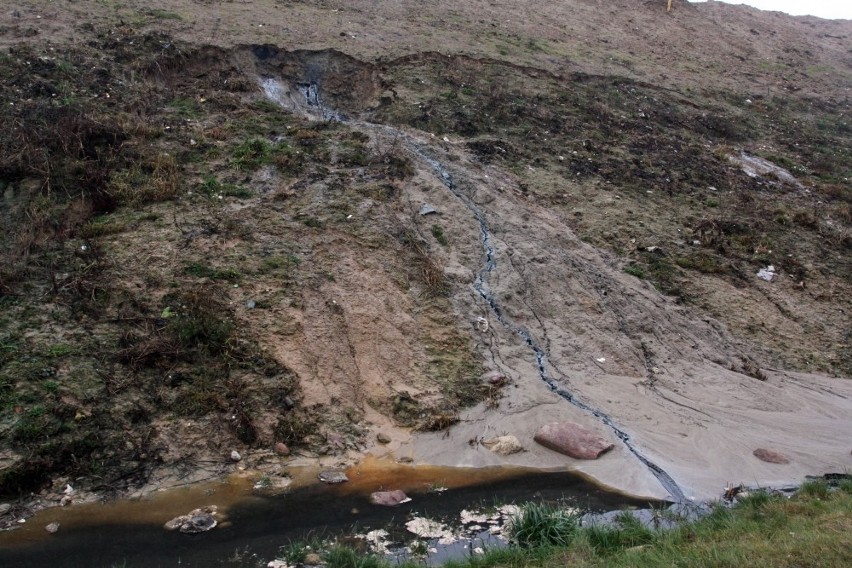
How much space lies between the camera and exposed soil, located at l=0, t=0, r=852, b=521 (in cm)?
802

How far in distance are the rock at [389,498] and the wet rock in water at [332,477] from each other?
49 centimetres

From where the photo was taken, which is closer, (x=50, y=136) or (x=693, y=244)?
(x=50, y=136)

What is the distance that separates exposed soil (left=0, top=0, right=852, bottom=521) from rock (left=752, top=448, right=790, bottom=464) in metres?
0.10

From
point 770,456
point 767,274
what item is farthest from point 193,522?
point 767,274

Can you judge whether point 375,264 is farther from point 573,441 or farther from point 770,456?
point 770,456

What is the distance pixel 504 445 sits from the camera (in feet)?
26.7

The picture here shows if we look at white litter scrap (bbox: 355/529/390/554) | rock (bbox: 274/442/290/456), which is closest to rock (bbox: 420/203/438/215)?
rock (bbox: 274/442/290/456)

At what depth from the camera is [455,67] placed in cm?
1709

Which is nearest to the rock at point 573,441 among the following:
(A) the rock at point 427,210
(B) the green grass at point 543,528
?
(B) the green grass at point 543,528

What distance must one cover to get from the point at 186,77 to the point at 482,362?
894 cm

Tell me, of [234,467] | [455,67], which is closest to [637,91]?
[455,67]

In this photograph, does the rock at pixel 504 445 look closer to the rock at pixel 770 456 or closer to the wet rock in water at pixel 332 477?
the wet rock in water at pixel 332 477

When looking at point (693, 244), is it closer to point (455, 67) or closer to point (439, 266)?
point (439, 266)

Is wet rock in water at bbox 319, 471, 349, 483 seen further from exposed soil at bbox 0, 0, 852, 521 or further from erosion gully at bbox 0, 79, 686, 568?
exposed soil at bbox 0, 0, 852, 521
